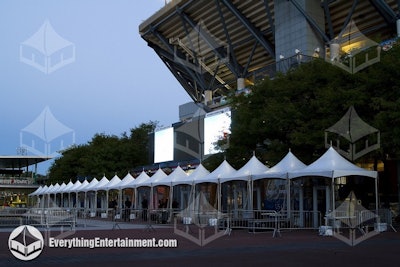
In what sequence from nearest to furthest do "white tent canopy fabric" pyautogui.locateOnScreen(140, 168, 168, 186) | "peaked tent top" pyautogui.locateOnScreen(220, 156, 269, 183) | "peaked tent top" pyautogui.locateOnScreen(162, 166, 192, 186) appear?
"peaked tent top" pyautogui.locateOnScreen(220, 156, 269, 183), "peaked tent top" pyautogui.locateOnScreen(162, 166, 192, 186), "white tent canopy fabric" pyautogui.locateOnScreen(140, 168, 168, 186)

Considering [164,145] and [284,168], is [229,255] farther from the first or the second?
[164,145]

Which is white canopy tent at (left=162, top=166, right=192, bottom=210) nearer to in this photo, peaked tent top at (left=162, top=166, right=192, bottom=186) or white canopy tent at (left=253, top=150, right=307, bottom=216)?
peaked tent top at (left=162, top=166, right=192, bottom=186)

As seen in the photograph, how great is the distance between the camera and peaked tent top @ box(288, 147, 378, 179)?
21.7 meters

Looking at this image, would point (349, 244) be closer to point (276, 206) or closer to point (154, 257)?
point (154, 257)

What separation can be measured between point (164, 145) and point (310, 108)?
28672mm

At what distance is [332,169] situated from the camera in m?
21.8

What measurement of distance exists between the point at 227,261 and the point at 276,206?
18237 millimetres

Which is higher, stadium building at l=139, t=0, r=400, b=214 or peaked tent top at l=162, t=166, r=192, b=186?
stadium building at l=139, t=0, r=400, b=214

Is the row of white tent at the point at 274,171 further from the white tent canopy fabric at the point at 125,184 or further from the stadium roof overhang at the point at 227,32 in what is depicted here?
the stadium roof overhang at the point at 227,32

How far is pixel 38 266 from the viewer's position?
11219mm

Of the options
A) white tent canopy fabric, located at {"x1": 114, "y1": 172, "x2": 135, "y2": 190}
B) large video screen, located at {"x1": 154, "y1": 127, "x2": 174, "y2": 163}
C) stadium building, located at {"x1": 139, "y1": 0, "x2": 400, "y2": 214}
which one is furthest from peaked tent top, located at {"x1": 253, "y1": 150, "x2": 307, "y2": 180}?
large video screen, located at {"x1": 154, "y1": 127, "x2": 174, "y2": 163}

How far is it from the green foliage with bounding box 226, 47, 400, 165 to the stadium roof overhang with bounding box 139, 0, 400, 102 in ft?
57.3

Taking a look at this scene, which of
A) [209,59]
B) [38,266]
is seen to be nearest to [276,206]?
[38,266]

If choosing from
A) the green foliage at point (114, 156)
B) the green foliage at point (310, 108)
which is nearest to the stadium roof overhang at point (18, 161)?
the green foliage at point (114, 156)
